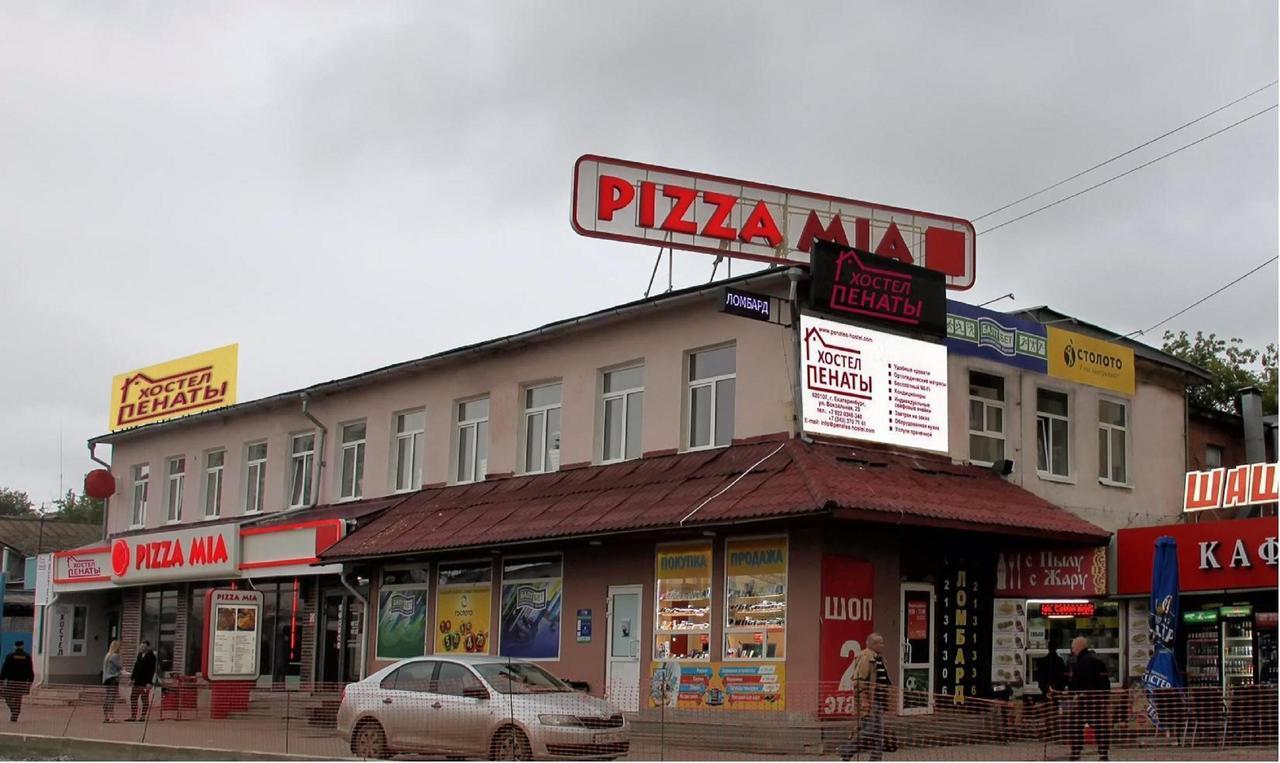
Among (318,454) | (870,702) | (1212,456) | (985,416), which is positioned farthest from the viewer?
(318,454)

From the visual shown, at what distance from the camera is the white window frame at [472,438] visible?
95.5ft

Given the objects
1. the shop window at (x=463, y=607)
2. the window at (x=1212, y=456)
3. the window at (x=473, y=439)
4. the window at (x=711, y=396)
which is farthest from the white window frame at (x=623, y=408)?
the window at (x=1212, y=456)

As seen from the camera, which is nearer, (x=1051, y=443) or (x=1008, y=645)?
(x=1008, y=645)

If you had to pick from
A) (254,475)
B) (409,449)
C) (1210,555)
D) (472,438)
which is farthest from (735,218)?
(254,475)

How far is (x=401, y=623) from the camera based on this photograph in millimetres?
28375

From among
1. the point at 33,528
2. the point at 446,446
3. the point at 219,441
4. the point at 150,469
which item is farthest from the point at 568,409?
the point at 33,528

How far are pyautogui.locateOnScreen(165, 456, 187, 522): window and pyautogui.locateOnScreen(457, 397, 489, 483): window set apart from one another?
39.7 feet

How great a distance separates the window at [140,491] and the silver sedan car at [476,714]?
23252 millimetres

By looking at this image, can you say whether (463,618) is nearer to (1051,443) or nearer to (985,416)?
(985,416)

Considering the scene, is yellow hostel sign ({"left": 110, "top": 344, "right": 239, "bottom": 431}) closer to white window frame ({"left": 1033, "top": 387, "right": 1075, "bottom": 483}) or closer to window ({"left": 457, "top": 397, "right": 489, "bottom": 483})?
window ({"left": 457, "top": 397, "right": 489, "bottom": 483})

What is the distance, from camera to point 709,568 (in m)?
22.5

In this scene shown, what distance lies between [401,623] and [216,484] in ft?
37.0

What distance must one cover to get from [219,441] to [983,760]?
2490cm

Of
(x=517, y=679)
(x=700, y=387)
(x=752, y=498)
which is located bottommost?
(x=517, y=679)
